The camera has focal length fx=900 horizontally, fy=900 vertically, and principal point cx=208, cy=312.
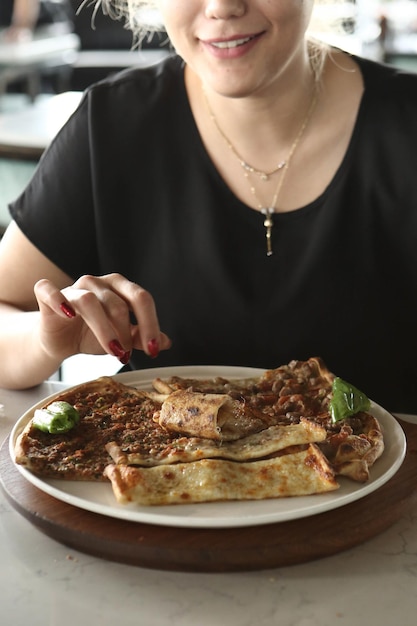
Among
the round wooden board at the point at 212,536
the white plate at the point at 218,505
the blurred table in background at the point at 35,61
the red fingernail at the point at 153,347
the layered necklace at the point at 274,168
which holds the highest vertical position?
the layered necklace at the point at 274,168

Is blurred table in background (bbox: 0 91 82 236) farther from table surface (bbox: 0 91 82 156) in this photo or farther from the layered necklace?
the layered necklace

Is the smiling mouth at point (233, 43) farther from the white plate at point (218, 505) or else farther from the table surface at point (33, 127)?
the table surface at point (33, 127)

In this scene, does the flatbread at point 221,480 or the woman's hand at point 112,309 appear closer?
the flatbread at point 221,480

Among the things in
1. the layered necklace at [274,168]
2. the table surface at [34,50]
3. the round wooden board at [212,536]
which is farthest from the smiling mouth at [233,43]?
the table surface at [34,50]

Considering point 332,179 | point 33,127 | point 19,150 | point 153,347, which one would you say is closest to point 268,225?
point 332,179

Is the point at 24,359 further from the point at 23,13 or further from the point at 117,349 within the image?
the point at 23,13

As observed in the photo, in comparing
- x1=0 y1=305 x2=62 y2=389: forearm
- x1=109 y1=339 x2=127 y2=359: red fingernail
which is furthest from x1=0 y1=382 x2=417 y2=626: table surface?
x1=0 y1=305 x2=62 y2=389: forearm
